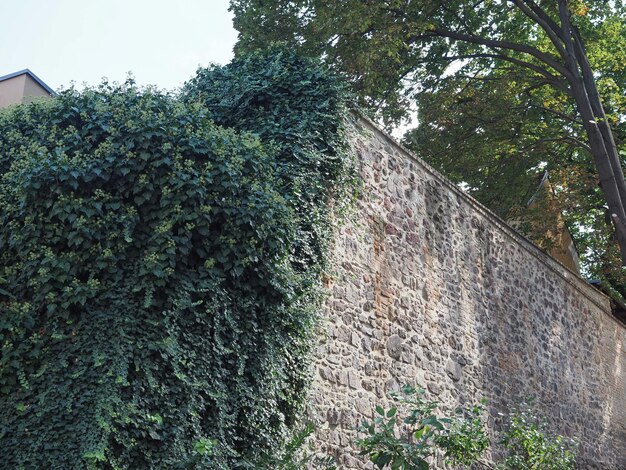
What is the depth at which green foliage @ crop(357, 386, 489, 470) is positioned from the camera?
6.80 metres

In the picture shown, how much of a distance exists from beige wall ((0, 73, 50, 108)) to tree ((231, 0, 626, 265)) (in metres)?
4.63

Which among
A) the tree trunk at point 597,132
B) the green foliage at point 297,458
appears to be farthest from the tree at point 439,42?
the green foliage at point 297,458

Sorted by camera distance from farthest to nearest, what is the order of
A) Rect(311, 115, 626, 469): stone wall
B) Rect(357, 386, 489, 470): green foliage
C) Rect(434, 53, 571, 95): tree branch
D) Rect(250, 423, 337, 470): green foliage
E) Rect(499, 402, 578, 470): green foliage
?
1. Rect(434, 53, 571, 95): tree branch
2. Rect(499, 402, 578, 470): green foliage
3. Rect(311, 115, 626, 469): stone wall
4. Rect(357, 386, 489, 470): green foliage
5. Rect(250, 423, 337, 470): green foliage

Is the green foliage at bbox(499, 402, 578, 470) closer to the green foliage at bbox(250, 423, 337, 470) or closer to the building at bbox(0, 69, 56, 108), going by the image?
the green foliage at bbox(250, 423, 337, 470)

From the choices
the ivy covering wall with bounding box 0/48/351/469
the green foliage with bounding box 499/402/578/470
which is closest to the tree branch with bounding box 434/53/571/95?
the green foliage with bounding box 499/402/578/470

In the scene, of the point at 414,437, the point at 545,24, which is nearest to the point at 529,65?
the point at 545,24

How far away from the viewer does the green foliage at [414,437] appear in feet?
22.3

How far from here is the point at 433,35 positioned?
14.3m

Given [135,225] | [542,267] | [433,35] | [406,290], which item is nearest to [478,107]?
→ [433,35]

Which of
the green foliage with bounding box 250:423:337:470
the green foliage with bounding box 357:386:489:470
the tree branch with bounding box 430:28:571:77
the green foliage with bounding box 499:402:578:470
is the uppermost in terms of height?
the tree branch with bounding box 430:28:571:77

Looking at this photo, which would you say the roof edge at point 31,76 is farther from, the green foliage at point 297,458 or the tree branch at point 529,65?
the tree branch at point 529,65

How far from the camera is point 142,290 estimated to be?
5.45 metres

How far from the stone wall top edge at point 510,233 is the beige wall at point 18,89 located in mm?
3493

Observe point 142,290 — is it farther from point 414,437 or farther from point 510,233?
point 510,233
